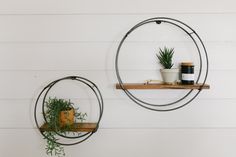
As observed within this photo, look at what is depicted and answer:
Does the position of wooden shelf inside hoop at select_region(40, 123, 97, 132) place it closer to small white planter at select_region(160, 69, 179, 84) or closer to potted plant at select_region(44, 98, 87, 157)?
potted plant at select_region(44, 98, 87, 157)

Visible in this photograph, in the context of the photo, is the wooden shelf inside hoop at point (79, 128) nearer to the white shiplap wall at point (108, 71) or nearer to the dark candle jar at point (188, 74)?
the white shiplap wall at point (108, 71)

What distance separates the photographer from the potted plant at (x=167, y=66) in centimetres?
101

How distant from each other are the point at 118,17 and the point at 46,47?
34cm

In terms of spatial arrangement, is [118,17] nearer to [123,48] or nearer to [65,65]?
[123,48]

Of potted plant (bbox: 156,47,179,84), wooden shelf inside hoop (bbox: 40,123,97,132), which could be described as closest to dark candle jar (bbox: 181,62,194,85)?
potted plant (bbox: 156,47,179,84)

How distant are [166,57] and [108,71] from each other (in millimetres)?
256

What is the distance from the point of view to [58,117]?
3.29ft

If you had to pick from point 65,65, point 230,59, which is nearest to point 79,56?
point 65,65

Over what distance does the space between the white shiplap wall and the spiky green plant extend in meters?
0.05

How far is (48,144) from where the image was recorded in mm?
1062

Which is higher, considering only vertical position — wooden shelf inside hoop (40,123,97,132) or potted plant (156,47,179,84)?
potted plant (156,47,179,84)

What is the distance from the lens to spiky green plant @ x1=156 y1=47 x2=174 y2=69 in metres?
1.03

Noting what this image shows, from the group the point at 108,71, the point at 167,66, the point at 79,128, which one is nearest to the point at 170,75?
the point at 167,66

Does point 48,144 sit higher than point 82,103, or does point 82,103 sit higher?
point 82,103
